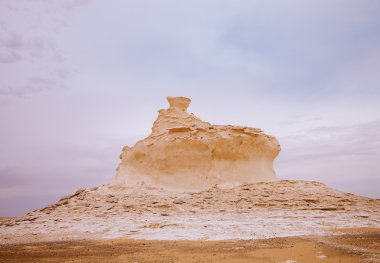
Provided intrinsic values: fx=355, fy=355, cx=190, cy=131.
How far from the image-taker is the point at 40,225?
21.0 meters

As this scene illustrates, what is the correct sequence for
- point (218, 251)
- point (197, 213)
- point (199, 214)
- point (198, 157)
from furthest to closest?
point (198, 157) < point (197, 213) < point (199, 214) < point (218, 251)

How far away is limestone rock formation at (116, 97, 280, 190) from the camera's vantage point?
28484mm

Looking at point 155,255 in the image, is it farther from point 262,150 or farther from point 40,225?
point 262,150

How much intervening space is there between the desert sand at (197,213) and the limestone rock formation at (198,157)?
83 mm

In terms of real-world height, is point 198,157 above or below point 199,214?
above

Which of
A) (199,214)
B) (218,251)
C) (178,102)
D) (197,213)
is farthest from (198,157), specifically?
(218,251)

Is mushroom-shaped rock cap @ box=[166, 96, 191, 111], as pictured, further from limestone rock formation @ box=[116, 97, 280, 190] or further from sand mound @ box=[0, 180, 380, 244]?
sand mound @ box=[0, 180, 380, 244]

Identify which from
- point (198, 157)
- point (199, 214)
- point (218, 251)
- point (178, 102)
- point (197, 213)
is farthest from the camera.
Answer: point (178, 102)

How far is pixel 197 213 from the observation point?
22.0 metres

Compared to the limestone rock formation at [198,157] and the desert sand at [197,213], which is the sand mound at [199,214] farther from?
the limestone rock formation at [198,157]

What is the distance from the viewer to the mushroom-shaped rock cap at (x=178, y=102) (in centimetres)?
3222

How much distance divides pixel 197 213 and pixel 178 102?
1299 centimetres

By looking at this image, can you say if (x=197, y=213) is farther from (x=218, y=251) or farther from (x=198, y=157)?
(x=218, y=251)

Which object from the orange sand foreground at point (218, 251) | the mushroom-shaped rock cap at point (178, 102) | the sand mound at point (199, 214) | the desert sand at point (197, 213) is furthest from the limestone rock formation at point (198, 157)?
the orange sand foreground at point (218, 251)
